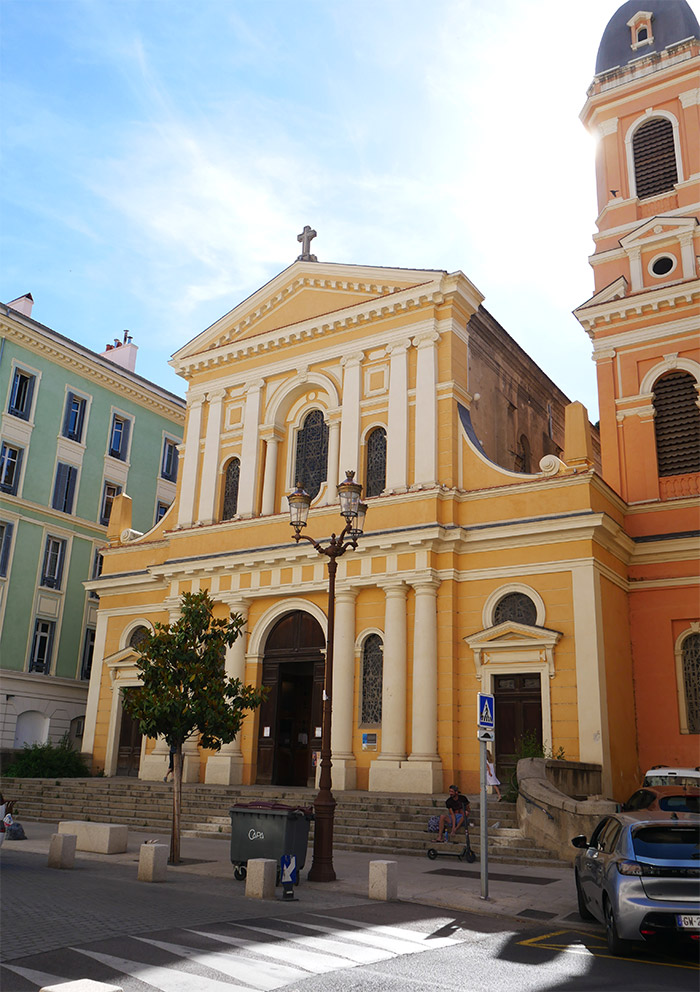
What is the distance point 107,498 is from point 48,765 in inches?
520

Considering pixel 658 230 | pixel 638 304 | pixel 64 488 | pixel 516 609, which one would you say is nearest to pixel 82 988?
pixel 516 609

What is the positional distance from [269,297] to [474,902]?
2112 cm

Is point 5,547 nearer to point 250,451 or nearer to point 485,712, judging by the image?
point 250,451

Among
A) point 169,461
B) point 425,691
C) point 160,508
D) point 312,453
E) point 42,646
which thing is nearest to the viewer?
point 425,691

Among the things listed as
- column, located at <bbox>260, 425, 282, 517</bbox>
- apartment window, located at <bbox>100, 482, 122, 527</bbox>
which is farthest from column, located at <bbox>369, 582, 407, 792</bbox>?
apartment window, located at <bbox>100, 482, 122, 527</bbox>

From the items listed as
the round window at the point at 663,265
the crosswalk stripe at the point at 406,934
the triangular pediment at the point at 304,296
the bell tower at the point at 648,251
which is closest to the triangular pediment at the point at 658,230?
the bell tower at the point at 648,251

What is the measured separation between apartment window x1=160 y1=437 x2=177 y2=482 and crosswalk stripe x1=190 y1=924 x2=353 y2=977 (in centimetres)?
3227

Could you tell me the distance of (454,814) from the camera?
16.4 m

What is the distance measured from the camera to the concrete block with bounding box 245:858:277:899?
37.1ft

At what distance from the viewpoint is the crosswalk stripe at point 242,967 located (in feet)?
23.2

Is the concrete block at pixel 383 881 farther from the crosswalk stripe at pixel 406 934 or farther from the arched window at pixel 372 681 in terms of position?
the arched window at pixel 372 681

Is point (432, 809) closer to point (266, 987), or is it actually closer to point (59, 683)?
point (266, 987)

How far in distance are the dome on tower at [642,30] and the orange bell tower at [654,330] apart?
0.04m

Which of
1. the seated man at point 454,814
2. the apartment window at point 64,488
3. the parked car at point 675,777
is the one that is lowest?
the seated man at point 454,814
